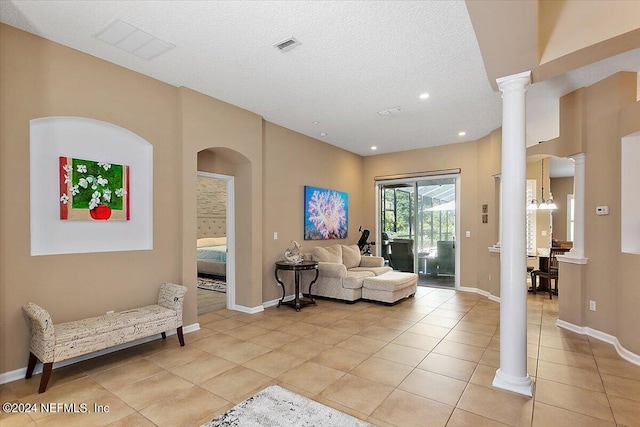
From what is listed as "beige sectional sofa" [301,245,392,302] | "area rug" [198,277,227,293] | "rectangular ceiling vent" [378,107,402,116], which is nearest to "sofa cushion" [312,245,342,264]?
"beige sectional sofa" [301,245,392,302]

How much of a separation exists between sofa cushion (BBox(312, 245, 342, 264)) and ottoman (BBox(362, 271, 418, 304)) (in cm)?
77

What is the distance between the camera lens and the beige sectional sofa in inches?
226

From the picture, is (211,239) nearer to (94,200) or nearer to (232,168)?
(232,168)

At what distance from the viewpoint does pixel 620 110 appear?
3668mm

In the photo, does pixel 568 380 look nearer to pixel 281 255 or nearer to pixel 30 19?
pixel 281 255

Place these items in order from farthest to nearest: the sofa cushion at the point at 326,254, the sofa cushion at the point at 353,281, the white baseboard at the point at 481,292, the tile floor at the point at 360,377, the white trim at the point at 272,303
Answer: the sofa cushion at the point at 326,254 → the white baseboard at the point at 481,292 → the sofa cushion at the point at 353,281 → the white trim at the point at 272,303 → the tile floor at the point at 360,377

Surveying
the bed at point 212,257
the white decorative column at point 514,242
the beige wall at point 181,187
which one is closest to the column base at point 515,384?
the white decorative column at point 514,242

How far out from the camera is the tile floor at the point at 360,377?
93.9 inches

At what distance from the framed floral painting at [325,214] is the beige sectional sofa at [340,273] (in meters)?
0.43

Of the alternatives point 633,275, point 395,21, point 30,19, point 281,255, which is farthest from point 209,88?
point 633,275

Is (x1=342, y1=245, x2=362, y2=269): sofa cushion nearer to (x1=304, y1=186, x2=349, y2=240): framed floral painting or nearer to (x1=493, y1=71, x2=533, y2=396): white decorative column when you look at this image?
Answer: (x1=304, y1=186, x2=349, y2=240): framed floral painting

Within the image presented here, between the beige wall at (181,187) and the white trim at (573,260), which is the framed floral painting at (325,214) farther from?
the white trim at (573,260)

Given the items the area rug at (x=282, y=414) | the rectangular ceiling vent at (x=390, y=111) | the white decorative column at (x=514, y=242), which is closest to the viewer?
the area rug at (x=282, y=414)

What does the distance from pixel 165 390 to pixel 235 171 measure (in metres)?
3.38
